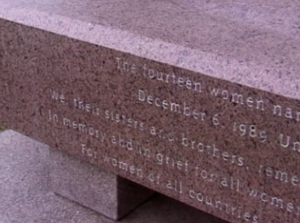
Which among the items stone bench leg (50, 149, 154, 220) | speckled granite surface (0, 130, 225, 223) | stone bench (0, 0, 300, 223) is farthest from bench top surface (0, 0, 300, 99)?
speckled granite surface (0, 130, 225, 223)

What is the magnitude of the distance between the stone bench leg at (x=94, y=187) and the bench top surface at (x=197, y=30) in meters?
0.58

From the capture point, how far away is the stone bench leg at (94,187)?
112 inches

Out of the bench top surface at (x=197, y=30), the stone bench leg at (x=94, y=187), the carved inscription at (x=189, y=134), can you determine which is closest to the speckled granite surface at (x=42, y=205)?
the stone bench leg at (x=94, y=187)

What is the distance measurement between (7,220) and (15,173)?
39 cm

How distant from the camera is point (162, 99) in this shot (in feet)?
7.73

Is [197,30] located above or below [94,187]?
above

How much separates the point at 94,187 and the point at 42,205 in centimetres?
27

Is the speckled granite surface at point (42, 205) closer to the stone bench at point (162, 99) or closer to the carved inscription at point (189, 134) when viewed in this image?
the stone bench at point (162, 99)

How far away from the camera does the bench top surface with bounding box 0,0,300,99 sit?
2.17 m

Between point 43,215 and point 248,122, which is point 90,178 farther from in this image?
point 248,122

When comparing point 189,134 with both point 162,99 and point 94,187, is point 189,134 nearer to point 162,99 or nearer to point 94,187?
point 162,99

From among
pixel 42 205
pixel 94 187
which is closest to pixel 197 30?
pixel 94 187

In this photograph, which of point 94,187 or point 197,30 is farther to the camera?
point 94,187

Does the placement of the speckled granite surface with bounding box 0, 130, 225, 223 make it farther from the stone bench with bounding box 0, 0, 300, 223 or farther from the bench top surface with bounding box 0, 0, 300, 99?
the bench top surface with bounding box 0, 0, 300, 99
